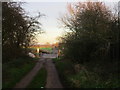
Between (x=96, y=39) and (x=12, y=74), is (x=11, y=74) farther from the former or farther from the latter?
(x=96, y=39)

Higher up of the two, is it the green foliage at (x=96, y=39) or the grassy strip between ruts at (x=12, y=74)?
the green foliage at (x=96, y=39)

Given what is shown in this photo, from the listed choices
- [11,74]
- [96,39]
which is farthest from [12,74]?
[96,39]

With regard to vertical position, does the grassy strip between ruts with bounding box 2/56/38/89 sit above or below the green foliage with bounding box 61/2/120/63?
below

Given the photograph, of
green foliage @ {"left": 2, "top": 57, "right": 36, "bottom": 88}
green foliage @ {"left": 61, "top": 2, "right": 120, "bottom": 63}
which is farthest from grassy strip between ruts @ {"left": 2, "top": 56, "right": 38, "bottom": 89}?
green foliage @ {"left": 61, "top": 2, "right": 120, "bottom": 63}

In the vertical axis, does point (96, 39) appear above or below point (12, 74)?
above

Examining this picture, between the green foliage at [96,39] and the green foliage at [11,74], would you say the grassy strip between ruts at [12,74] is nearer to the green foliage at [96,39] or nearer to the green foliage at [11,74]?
the green foliage at [11,74]

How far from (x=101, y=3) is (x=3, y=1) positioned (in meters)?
13.7

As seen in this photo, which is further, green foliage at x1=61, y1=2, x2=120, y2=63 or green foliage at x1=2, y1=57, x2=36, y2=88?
green foliage at x1=61, y1=2, x2=120, y2=63

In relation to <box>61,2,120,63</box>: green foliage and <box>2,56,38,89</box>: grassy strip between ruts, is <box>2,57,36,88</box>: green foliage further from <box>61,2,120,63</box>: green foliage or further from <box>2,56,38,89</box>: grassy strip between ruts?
<box>61,2,120,63</box>: green foliage

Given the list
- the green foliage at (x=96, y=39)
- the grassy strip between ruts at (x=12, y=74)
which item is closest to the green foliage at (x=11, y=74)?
the grassy strip between ruts at (x=12, y=74)

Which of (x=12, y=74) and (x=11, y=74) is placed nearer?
(x=11, y=74)

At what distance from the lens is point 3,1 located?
27.4 m

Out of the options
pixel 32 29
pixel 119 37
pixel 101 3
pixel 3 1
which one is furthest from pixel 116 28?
pixel 32 29

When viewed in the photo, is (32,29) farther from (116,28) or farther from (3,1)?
(116,28)
